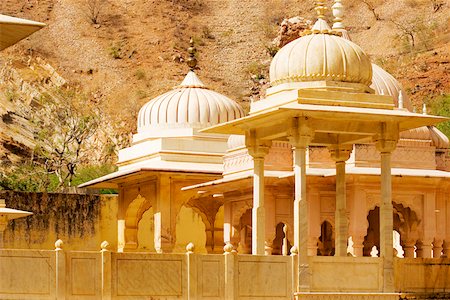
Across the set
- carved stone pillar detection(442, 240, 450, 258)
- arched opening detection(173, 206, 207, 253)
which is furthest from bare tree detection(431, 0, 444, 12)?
carved stone pillar detection(442, 240, 450, 258)

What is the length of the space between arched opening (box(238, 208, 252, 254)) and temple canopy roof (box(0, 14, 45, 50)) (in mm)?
9750

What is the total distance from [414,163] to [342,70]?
400 centimetres

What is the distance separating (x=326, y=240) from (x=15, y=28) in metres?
11.6

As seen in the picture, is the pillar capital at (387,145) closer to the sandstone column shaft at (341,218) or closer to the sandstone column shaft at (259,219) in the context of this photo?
the sandstone column shaft at (341,218)

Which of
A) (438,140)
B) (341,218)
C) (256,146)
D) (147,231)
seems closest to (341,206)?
(341,218)

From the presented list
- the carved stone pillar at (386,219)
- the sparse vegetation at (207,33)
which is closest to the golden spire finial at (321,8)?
the carved stone pillar at (386,219)

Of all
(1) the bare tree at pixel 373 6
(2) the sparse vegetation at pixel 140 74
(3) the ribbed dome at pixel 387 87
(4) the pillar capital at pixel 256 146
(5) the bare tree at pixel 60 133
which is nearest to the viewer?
(4) the pillar capital at pixel 256 146

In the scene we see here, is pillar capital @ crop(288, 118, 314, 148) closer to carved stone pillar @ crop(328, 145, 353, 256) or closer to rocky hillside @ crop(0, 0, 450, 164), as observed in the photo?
carved stone pillar @ crop(328, 145, 353, 256)

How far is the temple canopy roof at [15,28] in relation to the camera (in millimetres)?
11445

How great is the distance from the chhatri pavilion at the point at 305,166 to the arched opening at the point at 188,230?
0.09 m

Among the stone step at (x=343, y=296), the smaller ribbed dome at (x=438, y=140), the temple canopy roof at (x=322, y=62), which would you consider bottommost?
the stone step at (x=343, y=296)

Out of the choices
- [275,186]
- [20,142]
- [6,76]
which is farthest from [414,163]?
[6,76]

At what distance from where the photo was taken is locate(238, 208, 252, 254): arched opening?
21.4 meters

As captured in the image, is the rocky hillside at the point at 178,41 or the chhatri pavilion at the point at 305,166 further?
the rocky hillside at the point at 178,41
